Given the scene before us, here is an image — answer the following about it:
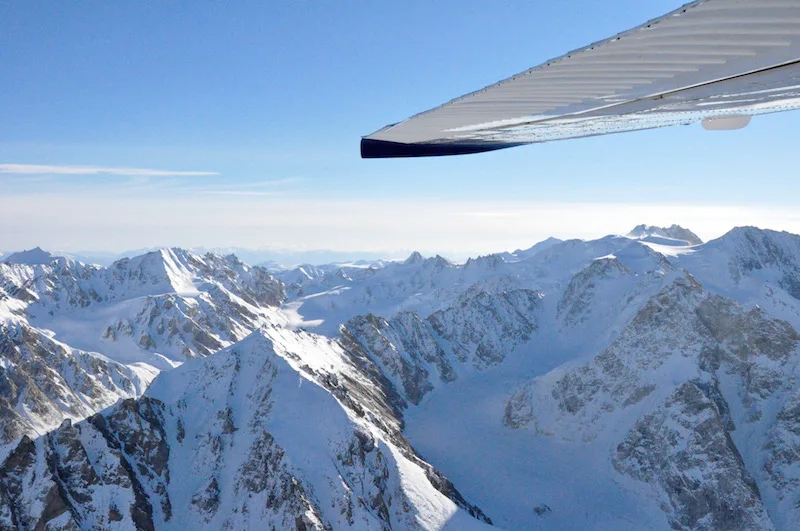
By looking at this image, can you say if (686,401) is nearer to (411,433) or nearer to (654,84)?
(411,433)

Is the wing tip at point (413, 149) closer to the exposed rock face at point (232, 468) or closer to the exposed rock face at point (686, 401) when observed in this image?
the exposed rock face at point (232, 468)

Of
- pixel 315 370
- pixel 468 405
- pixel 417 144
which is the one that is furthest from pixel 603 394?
pixel 417 144

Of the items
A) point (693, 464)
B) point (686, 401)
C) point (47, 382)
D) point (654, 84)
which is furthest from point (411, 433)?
point (654, 84)

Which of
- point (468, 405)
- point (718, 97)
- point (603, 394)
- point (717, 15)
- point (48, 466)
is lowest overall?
point (468, 405)

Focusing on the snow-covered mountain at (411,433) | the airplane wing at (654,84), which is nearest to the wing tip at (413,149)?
the airplane wing at (654,84)

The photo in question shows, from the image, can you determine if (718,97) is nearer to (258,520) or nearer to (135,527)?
(258,520)
